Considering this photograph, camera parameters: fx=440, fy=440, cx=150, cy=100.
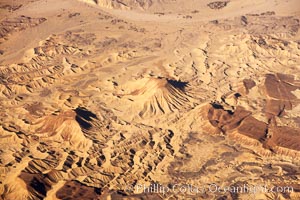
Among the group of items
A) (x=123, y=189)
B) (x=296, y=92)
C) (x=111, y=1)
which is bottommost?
(x=123, y=189)

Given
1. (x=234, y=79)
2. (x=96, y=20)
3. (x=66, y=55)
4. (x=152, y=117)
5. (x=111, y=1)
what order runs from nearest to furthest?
(x=152, y=117) < (x=234, y=79) < (x=66, y=55) < (x=96, y=20) < (x=111, y=1)

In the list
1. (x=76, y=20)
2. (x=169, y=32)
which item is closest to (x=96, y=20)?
(x=76, y=20)

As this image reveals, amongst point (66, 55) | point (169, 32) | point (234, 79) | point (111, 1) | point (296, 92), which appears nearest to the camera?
point (296, 92)

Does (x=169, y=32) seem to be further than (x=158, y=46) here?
Yes

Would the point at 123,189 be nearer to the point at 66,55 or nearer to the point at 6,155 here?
the point at 6,155

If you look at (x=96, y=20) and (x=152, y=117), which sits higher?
(x=96, y=20)

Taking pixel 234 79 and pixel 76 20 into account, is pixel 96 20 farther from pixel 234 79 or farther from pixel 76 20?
pixel 234 79

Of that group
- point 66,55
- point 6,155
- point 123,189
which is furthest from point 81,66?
point 123,189
